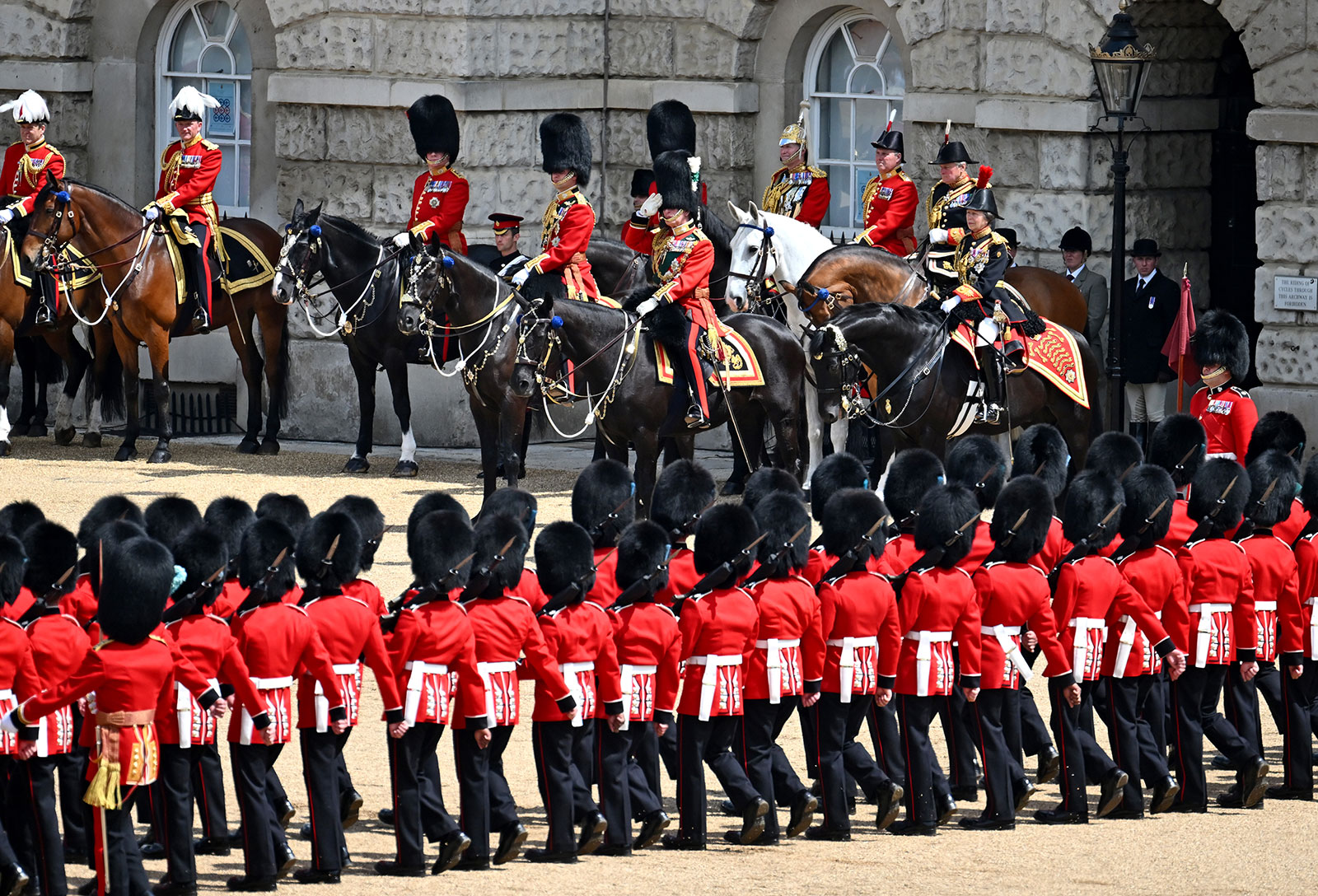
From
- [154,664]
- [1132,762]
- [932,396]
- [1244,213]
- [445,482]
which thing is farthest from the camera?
[1244,213]

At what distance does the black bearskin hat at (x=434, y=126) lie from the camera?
16797mm

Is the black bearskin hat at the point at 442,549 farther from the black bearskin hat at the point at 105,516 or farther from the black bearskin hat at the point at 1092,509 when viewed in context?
the black bearskin hat at the point at 1092,509

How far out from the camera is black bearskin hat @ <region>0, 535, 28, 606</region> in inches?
301

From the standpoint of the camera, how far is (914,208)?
52.3ft

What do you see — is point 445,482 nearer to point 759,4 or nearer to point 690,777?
point 759,4

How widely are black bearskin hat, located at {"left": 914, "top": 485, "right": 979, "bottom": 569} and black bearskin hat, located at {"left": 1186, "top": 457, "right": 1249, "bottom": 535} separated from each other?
1036 mm

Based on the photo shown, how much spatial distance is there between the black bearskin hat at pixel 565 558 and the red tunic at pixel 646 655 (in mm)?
190

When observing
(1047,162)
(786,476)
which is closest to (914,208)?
(1047,162)

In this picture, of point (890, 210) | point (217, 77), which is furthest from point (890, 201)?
point (217, 77)

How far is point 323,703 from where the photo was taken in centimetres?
784

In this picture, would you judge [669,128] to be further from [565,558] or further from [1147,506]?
[565,558]

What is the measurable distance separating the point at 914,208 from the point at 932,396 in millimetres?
2669

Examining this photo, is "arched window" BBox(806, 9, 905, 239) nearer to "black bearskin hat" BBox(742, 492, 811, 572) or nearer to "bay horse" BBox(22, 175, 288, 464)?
"bay horse" BBox(22, 175, 288, 464)

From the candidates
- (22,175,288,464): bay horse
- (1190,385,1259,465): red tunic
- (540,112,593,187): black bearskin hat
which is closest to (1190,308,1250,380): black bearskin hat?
(1190,385,1259,465): red tunic
